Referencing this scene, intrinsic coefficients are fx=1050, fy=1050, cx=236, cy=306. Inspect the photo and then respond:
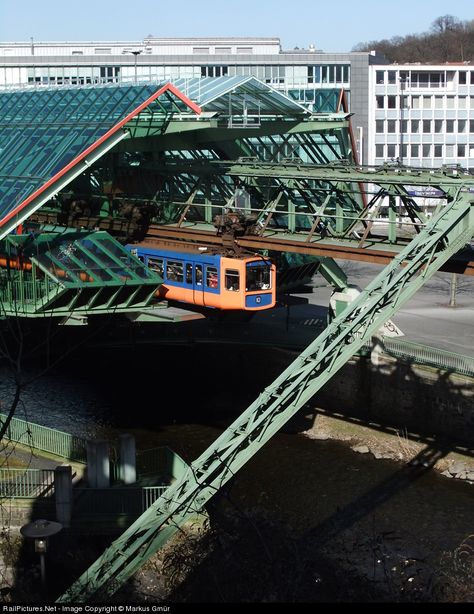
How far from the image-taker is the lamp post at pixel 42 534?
27094 millimetres

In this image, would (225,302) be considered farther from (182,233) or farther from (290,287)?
(290,287)

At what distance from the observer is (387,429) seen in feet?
154

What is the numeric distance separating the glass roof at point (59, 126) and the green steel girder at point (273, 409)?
16.8m

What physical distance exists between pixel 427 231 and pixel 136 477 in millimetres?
11885

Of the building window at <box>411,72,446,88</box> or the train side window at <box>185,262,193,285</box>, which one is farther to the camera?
the building window at <box>411,72,446,88</box>

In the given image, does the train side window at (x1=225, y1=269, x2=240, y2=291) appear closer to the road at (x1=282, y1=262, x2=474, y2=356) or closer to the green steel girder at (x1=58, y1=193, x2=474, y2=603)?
the green steel girder at (x1=58, y1=193, x2=474, y2=603)

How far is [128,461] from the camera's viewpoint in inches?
1294

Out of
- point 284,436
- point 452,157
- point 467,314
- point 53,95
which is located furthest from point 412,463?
point 452,157

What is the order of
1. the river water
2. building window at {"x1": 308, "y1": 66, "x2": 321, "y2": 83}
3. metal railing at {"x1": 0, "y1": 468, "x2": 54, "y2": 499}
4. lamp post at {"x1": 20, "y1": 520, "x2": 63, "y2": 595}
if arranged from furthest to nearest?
building window at {"x1": 308, "y1": 66, "x2": 321, "y2": 83} < metal railing at {"x1": 0, "y1": 468, "x2": 54, "y2": 499} < the river water < lamp post at {"x1": 20, "y1": 520, "x2": 63, "y2": 595}

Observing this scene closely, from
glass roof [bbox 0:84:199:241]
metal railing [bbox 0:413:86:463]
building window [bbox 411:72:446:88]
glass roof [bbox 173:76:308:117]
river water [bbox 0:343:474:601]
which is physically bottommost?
river water [bbox 0:343:474:601]

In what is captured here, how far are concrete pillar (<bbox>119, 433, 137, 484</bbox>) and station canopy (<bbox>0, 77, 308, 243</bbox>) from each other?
11907mm

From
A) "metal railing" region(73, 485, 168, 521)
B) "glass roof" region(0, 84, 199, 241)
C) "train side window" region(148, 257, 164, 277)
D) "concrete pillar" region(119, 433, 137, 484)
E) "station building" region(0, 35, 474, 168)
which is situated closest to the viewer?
"metal railing" region(73, 485, 168, 521)

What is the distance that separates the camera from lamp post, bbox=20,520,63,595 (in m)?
27.1

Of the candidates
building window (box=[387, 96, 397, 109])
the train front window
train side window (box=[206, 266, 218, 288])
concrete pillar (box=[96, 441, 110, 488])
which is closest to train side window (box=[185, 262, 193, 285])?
train side window (box=[206, 266, 218, 288])
